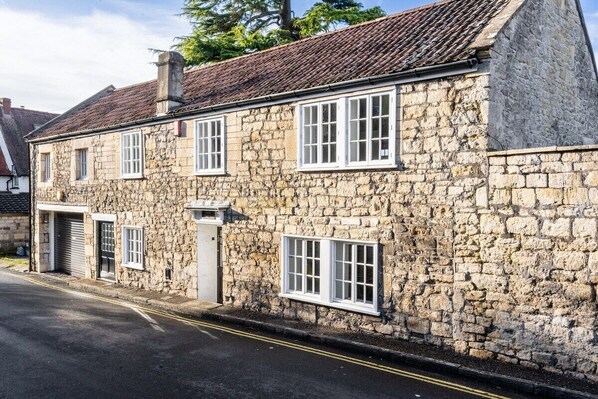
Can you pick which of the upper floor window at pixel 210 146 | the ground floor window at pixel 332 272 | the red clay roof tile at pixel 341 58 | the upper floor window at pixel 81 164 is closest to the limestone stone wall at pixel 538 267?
the ground floor window at pixel 332 272

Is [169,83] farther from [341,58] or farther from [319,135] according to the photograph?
[319,135]

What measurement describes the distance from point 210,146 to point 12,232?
19285 millimetres

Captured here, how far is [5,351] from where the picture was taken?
9695 millimetres

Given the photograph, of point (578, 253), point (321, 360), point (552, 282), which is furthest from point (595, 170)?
point (321, 360)

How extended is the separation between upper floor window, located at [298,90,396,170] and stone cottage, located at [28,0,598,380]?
0.04 meters

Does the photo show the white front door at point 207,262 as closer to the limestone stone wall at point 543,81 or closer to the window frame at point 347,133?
the window frame at point 347,133

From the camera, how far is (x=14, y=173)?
3162 centimetres

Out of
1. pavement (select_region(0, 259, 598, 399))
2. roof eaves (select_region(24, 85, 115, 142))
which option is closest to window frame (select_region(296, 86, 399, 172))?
pavement (select_region(0, 259, 598, 399))

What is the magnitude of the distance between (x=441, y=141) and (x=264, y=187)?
487 cm

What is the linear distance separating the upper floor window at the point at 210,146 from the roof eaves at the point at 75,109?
10761 millimetres

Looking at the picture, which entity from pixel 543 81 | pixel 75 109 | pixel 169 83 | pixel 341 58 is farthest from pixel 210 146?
pixel 75 109

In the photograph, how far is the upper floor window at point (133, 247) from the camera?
16.2 meters

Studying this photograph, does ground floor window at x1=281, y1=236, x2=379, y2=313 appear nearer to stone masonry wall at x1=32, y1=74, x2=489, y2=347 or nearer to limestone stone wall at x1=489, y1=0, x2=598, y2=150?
stone masonry wall at x1=32, y1=74, x2=489, y2=347

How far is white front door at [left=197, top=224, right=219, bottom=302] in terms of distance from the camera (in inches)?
559
